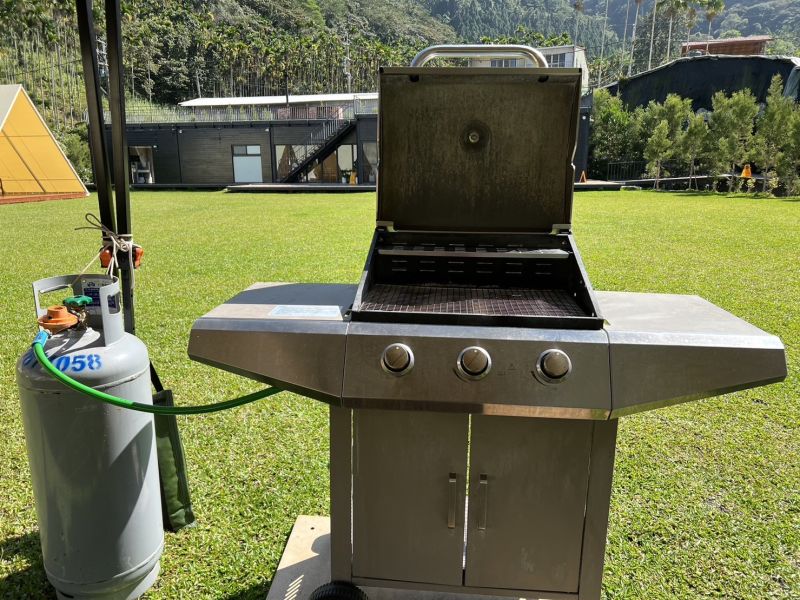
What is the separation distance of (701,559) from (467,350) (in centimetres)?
164

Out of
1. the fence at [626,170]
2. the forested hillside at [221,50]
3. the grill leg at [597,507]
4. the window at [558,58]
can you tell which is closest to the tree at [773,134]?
the fence at [626,170]

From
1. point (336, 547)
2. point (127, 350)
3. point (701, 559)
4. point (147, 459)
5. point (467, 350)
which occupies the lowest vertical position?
point (701, 559)

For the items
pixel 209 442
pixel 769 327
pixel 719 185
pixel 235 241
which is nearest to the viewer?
pixel 209 442

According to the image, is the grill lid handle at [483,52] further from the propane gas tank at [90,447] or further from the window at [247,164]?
the window at [247,164]

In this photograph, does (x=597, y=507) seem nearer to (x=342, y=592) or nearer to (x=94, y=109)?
(x=342, y=592)

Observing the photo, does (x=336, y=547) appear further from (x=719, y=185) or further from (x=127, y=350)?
(x=719, y=185)

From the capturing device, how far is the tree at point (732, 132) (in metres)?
23.4

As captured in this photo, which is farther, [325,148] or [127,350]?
[325,148]

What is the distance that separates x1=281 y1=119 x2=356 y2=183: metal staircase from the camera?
28.5m

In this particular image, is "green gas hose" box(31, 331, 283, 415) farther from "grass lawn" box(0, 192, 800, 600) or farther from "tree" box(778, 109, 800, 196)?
"tree" box(778, 109, 800, 196)

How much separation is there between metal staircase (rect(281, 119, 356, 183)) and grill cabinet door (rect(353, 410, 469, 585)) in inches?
1098

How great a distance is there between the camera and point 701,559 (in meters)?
2.32

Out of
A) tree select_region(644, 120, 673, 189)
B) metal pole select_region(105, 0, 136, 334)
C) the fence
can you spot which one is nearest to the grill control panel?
metal pole select_region(105, 0, 136, 334)

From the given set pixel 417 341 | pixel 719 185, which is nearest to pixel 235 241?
pixel 417 341
